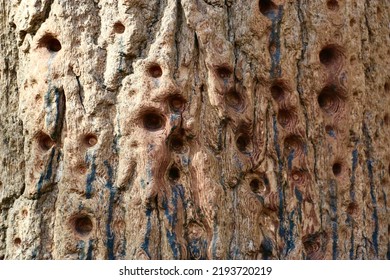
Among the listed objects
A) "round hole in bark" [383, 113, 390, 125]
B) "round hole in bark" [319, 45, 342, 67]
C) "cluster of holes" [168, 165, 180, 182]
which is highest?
"round hole in bark" [319, 45, 342, 67]

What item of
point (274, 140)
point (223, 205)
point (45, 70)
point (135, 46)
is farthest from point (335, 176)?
point (45, 70)

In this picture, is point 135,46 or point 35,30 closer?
point 135,46

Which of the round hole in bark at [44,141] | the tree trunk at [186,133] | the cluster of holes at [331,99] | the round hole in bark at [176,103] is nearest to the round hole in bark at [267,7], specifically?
the tree trunk at [186,133]

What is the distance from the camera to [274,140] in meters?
1.97

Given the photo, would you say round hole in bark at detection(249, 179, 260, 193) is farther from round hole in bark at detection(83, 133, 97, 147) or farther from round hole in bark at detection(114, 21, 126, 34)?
round hole in bark at detection(114, 21, 126, 34)

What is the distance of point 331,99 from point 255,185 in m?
0.43

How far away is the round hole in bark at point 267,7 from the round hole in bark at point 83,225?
889mm

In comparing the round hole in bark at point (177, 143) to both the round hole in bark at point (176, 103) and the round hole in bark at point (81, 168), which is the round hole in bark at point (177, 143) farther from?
the round hole in bark at point (81, 168)

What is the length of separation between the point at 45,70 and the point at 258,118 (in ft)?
2.33

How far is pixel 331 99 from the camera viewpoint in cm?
212

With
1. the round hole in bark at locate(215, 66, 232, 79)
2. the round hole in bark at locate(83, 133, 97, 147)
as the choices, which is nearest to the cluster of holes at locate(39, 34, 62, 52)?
the round hole in bark at locate(83, 133, 97, 147)

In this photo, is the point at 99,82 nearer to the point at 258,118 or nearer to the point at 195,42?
the point at 195,42

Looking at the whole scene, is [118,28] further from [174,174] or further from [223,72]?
[174,174]

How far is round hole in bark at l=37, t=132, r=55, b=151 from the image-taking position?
199 cm
